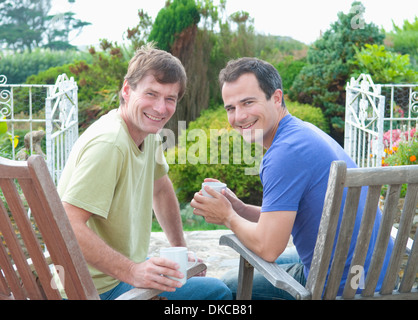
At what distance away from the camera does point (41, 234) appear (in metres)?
1.57

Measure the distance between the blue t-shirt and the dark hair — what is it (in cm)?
26

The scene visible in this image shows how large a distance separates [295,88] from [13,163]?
8.81m

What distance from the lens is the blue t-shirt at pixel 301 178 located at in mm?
1937

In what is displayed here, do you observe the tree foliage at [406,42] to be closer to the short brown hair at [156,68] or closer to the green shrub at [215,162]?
the green shrub at [215,162]

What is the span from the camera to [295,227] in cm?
210

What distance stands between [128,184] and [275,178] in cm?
59

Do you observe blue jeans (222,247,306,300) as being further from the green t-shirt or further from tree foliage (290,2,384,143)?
tree foliage (290,2,384,143)

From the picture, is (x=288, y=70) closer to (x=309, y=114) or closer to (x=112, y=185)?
(x=309, y=114)

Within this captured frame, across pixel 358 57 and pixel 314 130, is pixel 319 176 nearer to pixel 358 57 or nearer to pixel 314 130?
pixel 314 130

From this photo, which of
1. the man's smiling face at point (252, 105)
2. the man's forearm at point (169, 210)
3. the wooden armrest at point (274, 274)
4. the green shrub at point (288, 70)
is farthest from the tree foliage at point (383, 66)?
the wooden armrest at point (274, 274)

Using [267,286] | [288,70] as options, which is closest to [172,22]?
[288,70]

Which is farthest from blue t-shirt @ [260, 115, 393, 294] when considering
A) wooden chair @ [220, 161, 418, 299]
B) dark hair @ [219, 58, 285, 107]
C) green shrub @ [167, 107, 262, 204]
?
green shrub @ [167, 107, 262, 204]

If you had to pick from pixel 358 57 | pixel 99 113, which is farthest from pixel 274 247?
pixel 99 113
